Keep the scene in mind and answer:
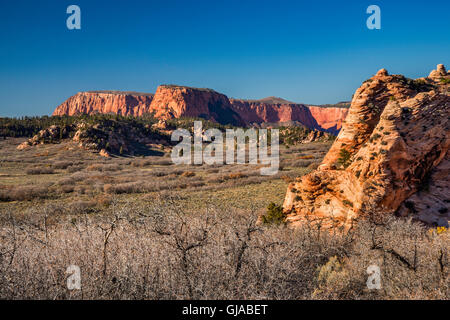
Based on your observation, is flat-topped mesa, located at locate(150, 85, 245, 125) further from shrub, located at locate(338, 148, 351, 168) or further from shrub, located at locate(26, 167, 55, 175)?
shrub, located at locate(338, 148, 351, 168)

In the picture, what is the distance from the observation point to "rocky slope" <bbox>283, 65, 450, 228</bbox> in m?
10.0

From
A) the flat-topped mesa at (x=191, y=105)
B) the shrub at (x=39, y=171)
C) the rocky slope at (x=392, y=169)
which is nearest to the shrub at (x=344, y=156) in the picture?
the rocky slope at (x=392, y=169)

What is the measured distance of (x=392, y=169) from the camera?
10117 millimetres

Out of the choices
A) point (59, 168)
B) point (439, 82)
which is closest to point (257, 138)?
point (59, 168)

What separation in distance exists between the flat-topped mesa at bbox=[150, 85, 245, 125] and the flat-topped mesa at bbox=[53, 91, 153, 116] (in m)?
20.7

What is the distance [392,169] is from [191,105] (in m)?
155

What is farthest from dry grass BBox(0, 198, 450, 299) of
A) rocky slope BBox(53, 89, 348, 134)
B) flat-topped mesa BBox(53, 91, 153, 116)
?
flat-topped mesa BBox(53, 91, 153, 116)

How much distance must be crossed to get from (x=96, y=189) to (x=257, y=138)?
50931mm

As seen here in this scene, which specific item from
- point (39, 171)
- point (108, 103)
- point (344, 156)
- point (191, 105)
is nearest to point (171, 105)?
point (191, 105)

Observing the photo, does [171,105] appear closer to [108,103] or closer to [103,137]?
[108,103]

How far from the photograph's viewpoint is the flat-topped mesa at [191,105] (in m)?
152

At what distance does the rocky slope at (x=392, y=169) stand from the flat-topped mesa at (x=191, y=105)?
135 m
